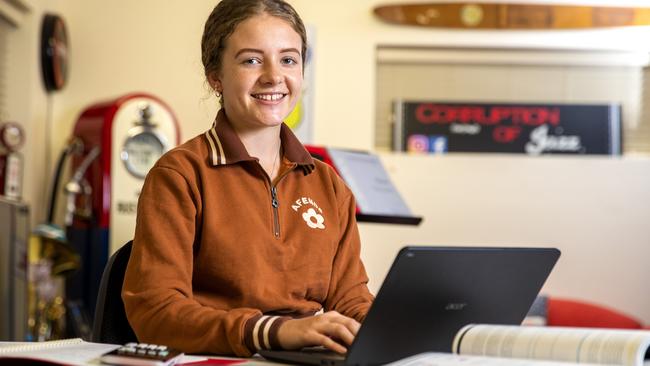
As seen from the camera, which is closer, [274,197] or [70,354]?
[70,354]

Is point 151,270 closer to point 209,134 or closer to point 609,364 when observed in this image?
point 209,134

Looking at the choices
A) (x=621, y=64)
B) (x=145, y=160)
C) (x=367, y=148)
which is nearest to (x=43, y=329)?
(x=145, y=160)

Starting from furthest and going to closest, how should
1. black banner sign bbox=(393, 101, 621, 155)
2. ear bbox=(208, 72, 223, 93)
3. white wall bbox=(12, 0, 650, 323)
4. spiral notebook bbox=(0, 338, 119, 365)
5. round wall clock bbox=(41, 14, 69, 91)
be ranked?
black banner sign bbox=(393, 101, 621, 155) < white wall bbox=(12, 0, 650, 323) < round wall clock bbox=(41, 14, 69, 91) < ear bbox=(208, 72, 223, 93) < spiral notebook bbox=(0, 338, 119, 365)

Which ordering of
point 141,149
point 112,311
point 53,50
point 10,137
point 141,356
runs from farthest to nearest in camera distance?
point 53,50 < point 141,149 < point 10,137 < point 112,311 < point 141,356

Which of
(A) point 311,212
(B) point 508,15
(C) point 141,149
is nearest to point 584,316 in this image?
(B) point 508,15

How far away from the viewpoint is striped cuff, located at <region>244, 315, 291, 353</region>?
121cm

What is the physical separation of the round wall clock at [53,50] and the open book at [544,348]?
4.26 metres

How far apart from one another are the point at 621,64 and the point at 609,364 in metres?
4.71

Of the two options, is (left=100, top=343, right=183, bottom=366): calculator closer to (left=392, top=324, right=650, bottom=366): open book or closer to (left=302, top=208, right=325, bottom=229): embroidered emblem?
(left=392, top=324, right=650, bottom=366): open book

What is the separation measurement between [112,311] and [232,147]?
32cm

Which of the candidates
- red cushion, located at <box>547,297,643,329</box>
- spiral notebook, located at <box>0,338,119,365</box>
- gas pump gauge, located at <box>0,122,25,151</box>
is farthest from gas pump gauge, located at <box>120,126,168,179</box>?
spiral notebook, located at <box>0,338,119,365</box>

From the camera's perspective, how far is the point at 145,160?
15.6ft

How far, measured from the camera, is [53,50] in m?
5.02

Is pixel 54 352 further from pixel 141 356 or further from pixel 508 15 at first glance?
pixel 508 15
